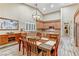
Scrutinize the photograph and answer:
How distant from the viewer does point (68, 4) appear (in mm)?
2355

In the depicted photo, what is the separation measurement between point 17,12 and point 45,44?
102 cm

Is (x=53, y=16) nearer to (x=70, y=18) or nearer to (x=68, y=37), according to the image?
(x=70, y=18)

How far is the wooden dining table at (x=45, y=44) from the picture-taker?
89.5 inches

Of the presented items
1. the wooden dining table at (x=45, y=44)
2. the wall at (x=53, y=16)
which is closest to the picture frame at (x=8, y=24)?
the wooden dining table at (x=45, y=44)

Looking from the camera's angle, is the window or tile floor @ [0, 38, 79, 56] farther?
the window

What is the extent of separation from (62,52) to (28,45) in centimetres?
84

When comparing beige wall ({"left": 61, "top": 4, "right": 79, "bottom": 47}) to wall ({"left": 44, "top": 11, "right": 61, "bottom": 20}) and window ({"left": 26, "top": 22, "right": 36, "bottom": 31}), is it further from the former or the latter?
window ({"left": 26, "top": 22, "right": 36, "bottom": 31})

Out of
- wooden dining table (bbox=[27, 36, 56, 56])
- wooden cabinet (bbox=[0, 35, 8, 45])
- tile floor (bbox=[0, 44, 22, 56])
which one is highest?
wooden cabinet (bbox=[0, 35, 8, 45])

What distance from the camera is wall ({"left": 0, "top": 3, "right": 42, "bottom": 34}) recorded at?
2326 millimetres

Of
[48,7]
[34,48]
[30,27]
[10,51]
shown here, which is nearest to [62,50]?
[34,48]

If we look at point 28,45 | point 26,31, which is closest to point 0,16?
point 26,31

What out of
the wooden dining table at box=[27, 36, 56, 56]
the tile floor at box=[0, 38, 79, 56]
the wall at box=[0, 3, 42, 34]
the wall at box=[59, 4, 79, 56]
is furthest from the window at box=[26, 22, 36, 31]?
the wall at box=[59, 4, 79, 56]

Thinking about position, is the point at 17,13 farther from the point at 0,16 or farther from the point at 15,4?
the point at 0,16

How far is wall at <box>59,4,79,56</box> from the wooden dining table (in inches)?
9.6
